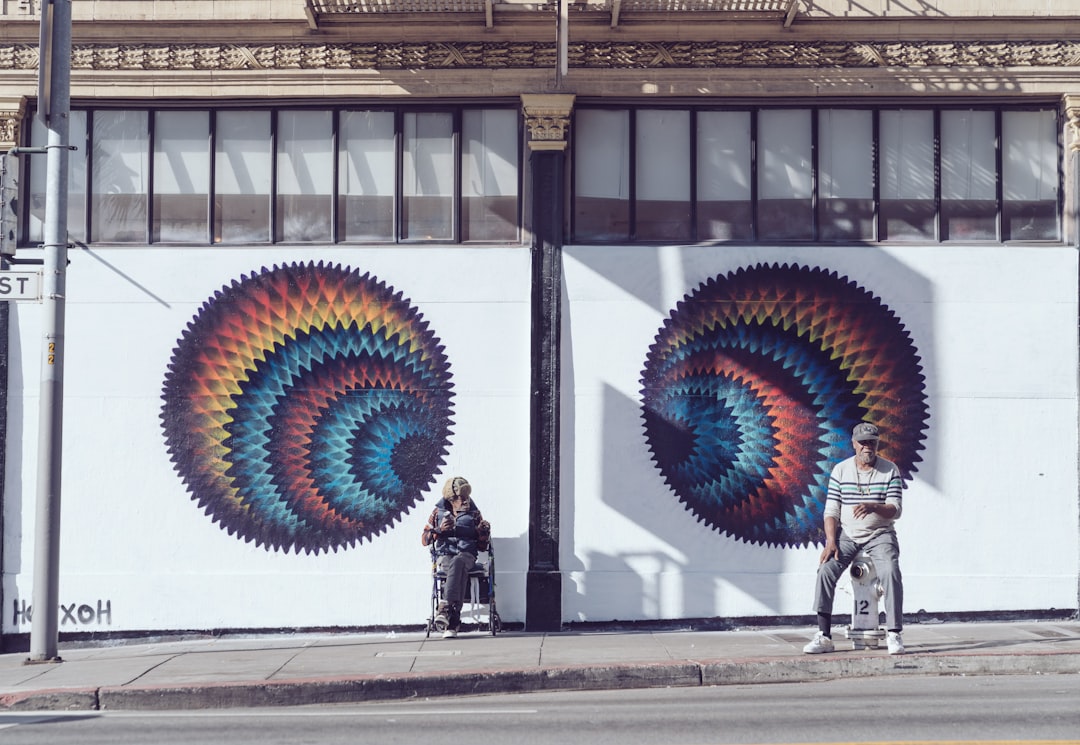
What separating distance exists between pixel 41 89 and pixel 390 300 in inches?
158

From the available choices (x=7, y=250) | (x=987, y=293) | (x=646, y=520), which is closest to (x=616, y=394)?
(x=646, y=520)

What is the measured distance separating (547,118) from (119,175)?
15.4ft

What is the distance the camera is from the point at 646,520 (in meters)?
13.8

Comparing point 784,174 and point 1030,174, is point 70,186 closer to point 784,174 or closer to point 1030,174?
point 784,174

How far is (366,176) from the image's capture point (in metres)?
14.2

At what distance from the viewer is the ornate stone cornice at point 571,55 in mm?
13867

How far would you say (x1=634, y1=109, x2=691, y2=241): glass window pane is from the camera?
14.1 m

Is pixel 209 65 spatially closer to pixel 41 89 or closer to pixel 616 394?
pixel 41 89

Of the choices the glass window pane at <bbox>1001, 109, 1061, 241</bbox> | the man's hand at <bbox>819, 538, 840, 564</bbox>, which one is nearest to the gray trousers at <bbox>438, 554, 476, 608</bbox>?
the man's hand at <bbox>819, 538, 840, 564</bbox>

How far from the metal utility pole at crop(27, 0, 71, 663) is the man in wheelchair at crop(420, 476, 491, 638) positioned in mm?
3549

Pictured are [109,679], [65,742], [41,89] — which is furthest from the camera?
[41,89]

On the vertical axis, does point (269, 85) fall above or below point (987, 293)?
above

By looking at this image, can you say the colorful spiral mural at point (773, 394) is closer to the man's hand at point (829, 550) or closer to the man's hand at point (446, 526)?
the man's hand at point (829, 550)

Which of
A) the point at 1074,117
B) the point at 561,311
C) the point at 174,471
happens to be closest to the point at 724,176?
the point at 561,311
